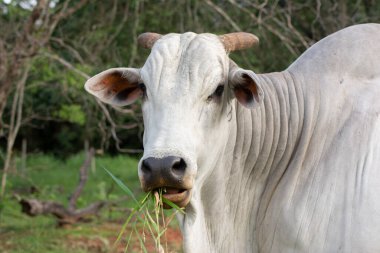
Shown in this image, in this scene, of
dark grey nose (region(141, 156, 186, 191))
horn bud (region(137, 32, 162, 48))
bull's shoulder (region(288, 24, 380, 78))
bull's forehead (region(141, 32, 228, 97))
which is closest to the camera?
dark grey nose (region(141, 156, 186, 191))

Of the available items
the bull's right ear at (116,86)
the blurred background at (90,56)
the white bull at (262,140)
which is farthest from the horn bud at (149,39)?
the blurred background at (90,56)

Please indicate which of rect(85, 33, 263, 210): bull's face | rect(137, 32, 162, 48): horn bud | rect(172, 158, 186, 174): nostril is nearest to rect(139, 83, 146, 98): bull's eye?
rect(85, 33, 263, 210): bull's face

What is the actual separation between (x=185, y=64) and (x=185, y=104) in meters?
0.22

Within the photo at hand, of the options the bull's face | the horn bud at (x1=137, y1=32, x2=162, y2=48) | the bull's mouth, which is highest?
the horn bud at (x1=137, y1=32, x2=162, y2=48)

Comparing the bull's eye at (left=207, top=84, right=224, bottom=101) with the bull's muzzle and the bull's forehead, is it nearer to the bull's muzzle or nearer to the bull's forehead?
the bull's forehead

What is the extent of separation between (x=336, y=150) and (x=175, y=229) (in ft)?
16.2

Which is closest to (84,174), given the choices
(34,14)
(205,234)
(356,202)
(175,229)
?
(175,229)

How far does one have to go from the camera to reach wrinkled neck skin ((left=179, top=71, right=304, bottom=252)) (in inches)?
175

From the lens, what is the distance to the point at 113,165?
1468 cm

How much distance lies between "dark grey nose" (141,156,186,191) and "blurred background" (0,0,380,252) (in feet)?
13.1

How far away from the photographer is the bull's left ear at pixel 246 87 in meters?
4.18

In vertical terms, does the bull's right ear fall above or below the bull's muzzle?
above

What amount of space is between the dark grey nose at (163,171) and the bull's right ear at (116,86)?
2.32ft

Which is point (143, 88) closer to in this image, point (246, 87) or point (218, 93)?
point (218, 93)
